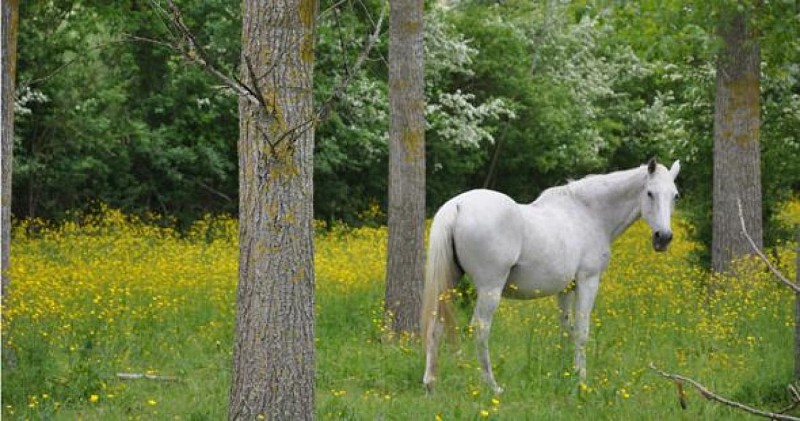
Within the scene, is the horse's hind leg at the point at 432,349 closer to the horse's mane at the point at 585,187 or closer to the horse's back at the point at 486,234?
the horse's back at the point at 486,234

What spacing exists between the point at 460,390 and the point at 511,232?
1298 millimetres

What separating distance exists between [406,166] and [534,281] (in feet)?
6.87

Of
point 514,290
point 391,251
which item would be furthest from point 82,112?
point 514,290

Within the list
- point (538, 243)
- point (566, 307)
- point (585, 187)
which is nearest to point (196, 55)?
point (538, 243)

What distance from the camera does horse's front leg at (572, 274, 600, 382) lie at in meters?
9.03

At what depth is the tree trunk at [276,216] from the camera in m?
5.81

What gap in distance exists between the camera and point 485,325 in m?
8.78

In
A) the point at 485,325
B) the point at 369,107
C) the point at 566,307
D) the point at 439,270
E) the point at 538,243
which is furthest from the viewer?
the point at 369,107

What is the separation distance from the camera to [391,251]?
10.8m

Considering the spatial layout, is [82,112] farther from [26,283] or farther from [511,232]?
[511,232]

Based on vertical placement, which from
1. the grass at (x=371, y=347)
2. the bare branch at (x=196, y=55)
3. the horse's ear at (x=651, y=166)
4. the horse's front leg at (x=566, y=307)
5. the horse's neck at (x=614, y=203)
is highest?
the bare branch at (x=196, y=55)

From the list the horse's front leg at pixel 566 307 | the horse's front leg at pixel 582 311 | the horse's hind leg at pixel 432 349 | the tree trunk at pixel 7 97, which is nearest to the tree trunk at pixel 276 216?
the horse's hind leg at pixel 432 349

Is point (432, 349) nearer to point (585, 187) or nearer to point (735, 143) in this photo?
point (585, 187)

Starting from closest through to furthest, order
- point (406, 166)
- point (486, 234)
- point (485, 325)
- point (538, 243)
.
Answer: point (486, 234) → point (485, 325) → point (538, 243) → point (406, 166)
